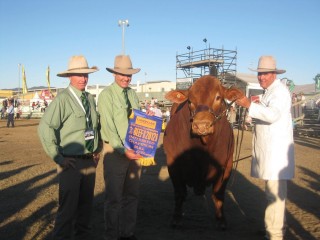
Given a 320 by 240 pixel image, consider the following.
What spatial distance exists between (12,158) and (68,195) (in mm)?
8117

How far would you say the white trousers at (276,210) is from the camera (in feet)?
14.1

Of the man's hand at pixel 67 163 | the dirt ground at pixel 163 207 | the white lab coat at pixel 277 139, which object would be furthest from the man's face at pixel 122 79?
the dirt ground at pixel 163 207

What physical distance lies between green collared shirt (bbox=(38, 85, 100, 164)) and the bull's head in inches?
49.9

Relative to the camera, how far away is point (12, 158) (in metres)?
11.1

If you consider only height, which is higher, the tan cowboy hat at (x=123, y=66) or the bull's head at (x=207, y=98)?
the tan cowboy hat at (x=123, y=66)

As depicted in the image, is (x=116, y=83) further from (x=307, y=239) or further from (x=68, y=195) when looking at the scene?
(x=307, y=239)

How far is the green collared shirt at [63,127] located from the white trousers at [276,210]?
232cm

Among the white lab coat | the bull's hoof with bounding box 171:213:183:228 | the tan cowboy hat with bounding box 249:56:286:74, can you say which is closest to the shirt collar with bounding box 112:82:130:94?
the white lab coat

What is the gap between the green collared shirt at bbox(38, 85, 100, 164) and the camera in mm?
3697

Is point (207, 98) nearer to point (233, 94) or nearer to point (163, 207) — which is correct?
point (233, 94)

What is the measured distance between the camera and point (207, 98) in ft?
14.1

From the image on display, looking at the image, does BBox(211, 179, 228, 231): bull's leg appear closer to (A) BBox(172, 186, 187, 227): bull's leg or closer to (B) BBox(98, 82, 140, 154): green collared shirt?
(A) BBox(172, 186, 187, 227): bull's leg

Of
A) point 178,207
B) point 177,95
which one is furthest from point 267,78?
point 178,207

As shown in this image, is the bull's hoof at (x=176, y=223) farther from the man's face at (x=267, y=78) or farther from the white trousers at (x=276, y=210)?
the man's face at (x=267, y=78)
